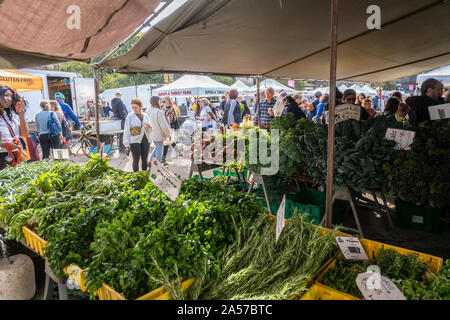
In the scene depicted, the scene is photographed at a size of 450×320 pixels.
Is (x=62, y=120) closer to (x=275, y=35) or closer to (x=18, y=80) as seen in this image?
(x=18, y=80)

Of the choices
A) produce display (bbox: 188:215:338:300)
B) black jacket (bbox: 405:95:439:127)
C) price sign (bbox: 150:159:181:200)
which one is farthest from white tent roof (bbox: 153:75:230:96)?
produce display (bbox: 188:215:338:300)

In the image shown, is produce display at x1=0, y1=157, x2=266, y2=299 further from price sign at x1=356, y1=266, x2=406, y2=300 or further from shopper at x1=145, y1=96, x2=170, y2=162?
shopper at x1=145, y1=96, x2=170, y2=162

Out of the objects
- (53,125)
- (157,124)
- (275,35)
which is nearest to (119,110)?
(53,125)

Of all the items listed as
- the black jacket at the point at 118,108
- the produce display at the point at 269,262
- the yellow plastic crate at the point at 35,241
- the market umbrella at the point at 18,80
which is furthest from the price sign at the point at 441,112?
the market umbrella at the point at 18,80

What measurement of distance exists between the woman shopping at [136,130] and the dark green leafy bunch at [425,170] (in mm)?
4565

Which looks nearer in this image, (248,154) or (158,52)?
(158,52)

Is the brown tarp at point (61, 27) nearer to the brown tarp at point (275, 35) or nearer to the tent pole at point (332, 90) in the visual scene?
the brown tarp at point (275, 35)

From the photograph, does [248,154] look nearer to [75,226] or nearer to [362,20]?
[362,20]

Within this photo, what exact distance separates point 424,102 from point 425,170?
2.25 metres

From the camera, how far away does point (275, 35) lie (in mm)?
3725

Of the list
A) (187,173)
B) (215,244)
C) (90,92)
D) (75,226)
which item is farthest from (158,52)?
(90,92)

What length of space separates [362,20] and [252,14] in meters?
1.60
